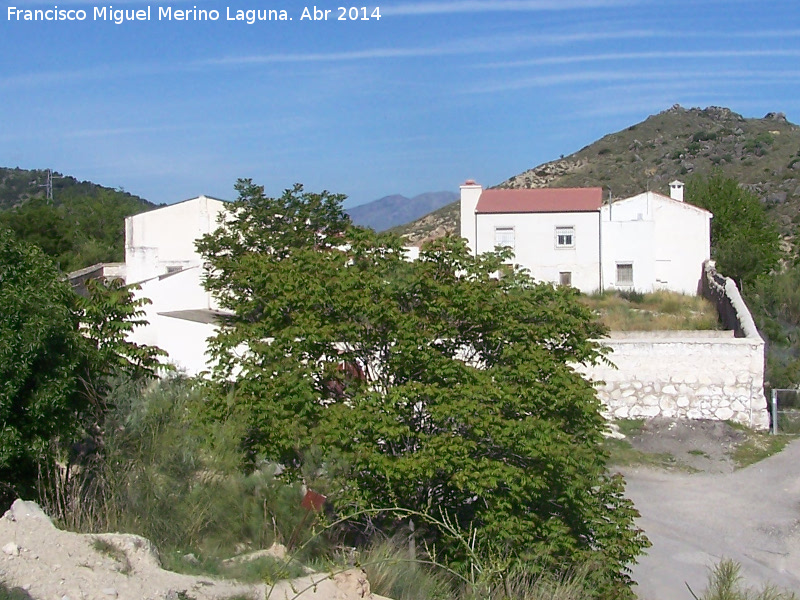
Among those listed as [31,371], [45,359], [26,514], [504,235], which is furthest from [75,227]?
[26,514]

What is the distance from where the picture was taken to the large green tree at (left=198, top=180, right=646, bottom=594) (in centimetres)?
977

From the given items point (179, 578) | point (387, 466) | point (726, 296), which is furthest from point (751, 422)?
point (179, 578)

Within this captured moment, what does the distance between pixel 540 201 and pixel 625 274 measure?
4.22m

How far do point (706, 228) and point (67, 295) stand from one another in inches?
1056

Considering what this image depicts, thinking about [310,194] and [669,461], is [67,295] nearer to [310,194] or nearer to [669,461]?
[669,461]

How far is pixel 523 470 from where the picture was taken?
392 inches

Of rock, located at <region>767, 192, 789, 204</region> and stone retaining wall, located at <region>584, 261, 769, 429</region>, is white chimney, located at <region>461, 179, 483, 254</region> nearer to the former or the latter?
stone retaining wall, located at <region>584, 261, 769, 429</region>

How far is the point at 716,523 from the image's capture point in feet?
48.0

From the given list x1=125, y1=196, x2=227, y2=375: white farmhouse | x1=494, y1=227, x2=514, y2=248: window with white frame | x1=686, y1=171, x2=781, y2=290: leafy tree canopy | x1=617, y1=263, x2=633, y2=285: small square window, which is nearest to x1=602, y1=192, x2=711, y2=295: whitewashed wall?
x1=617, y1=263, x2=633, y2=285: small square window

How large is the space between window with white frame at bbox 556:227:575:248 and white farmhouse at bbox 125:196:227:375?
40.6ft

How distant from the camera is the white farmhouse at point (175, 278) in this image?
22.8 m

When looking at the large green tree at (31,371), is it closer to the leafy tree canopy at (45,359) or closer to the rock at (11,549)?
the leafy tree canopy at (45,359)

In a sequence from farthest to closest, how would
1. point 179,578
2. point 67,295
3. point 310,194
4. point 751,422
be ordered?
point 310,194, point 751,422, point 67,295, point 179,578

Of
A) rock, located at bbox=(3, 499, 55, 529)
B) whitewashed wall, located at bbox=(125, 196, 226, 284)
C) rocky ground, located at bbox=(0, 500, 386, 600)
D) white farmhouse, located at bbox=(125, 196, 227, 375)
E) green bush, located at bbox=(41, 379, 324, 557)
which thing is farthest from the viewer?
Answer: whitewashed wall, located at bbox=(125, 196, 226, 284)
